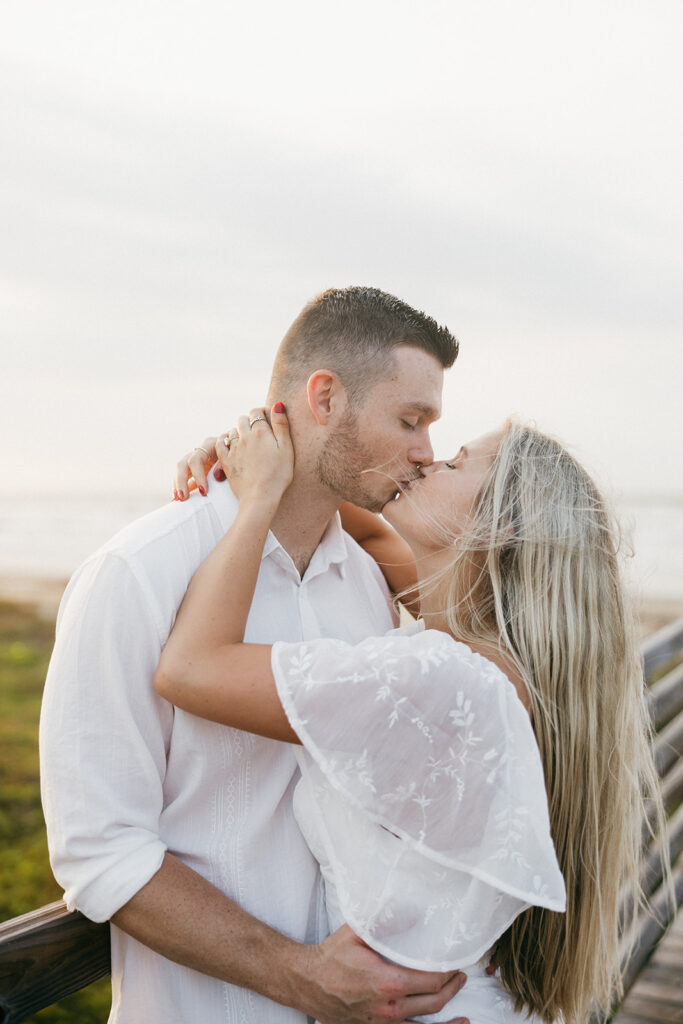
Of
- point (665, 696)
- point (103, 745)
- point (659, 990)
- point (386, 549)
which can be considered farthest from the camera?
point (665, 696)

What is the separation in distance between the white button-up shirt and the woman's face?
0.53 meters

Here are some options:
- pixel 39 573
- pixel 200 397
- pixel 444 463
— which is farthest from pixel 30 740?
pixel 200 397

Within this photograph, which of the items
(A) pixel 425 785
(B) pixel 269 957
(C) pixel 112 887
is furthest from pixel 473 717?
(C) pixel 112 887

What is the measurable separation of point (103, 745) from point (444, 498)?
108 cm

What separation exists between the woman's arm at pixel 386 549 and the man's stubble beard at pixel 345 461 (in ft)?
1.45

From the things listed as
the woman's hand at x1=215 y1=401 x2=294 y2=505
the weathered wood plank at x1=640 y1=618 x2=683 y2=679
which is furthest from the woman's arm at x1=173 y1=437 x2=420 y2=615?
the weathered wood plank at x1=640 y1=618 x2=683 y2=679

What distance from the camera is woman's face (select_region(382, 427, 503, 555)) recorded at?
7.64 ft

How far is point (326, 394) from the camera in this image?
2.54 m

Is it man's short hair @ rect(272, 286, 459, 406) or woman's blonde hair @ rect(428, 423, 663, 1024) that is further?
man's short hair @ rect(272, 286, 459, 406)

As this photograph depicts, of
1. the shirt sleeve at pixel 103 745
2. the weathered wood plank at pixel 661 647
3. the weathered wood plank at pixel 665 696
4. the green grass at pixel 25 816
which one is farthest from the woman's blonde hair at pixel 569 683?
the green grass at pixel 25 816

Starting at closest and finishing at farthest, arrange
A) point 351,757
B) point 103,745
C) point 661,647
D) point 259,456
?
point 351,757 → point 103,745 → point 259,456 → point 661,647

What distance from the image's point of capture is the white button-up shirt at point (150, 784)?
1.79 m

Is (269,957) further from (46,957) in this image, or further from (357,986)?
(46,957)

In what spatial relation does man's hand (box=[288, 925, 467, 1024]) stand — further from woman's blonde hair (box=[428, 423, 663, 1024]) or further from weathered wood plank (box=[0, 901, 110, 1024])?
weathered wood plank (box=[0, 901, 110, 1024])
